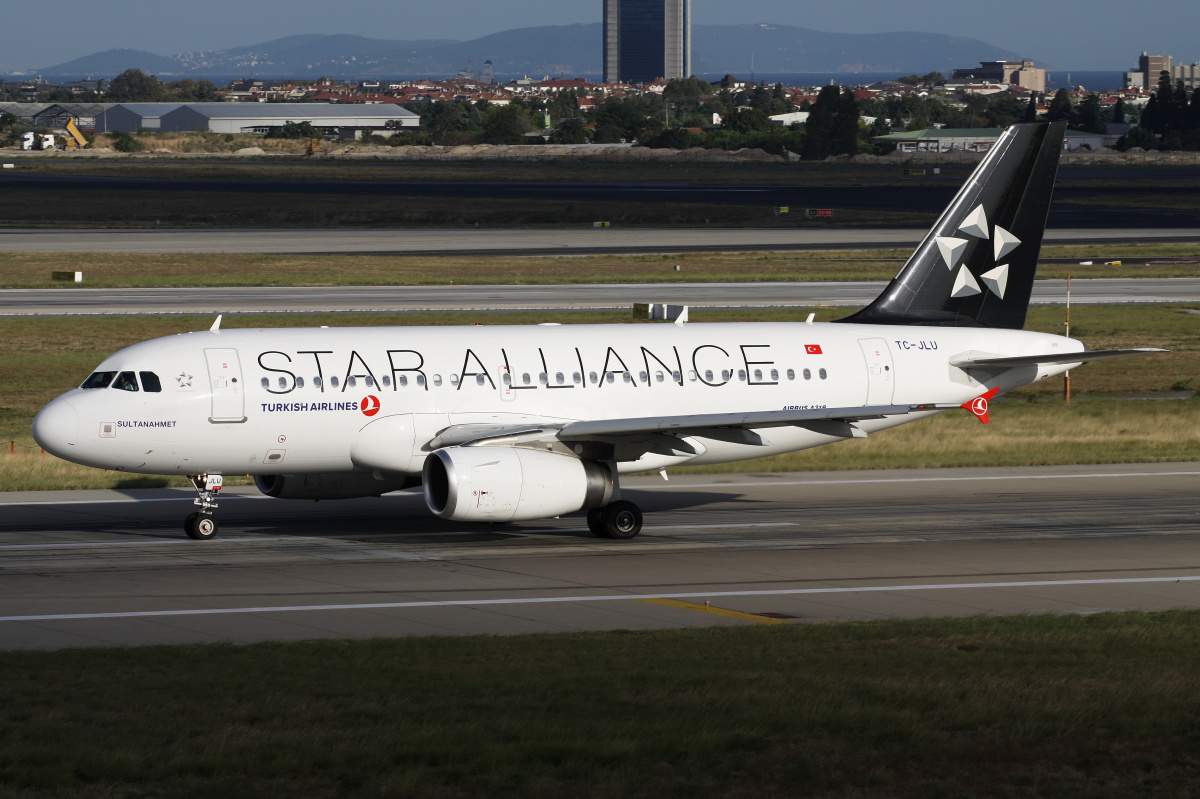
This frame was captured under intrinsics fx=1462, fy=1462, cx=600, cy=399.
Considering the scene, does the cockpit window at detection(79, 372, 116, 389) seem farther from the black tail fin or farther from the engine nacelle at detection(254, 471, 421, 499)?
the black tail fin

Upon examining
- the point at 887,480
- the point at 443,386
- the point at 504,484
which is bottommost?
the point at 887,480

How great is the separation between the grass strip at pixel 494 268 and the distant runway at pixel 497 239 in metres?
4.91

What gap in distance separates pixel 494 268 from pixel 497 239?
22.3m

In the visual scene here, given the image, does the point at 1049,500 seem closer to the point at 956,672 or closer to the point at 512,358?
the point at 512,358

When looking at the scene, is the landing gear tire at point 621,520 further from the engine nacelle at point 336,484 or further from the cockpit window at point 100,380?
the cockpit window at point 100,380

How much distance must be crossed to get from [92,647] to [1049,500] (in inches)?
935

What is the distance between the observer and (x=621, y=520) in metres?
31.4

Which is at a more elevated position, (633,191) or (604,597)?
(604,597)

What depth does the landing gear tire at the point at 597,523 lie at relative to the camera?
3141cm

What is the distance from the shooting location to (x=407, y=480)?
104ft

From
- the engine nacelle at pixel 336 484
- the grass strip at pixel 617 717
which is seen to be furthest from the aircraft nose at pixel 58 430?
the grass strip at pixel 617 717

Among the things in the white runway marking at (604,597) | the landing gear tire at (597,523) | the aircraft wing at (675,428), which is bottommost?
the landing gear tire at (597,523)

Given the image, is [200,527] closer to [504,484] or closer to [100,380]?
[100,380]

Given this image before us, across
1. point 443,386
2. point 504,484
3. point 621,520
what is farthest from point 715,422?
A: point 443,386
